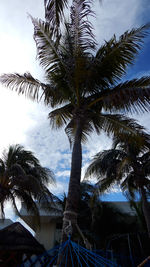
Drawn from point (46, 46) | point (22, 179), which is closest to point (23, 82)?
point (46, 46)

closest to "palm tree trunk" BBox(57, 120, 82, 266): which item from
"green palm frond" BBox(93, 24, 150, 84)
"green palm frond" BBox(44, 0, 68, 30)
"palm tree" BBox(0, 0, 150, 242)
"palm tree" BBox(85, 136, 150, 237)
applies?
"palm tree" BBox(0, 0, 150, 242)

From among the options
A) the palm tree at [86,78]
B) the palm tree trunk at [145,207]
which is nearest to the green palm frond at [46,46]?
the palm tree at [86,78]

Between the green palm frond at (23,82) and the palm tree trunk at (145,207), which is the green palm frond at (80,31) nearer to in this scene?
the green palm frond at (23,82)

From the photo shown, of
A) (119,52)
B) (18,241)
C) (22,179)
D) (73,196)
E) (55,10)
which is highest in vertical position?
(119,52)

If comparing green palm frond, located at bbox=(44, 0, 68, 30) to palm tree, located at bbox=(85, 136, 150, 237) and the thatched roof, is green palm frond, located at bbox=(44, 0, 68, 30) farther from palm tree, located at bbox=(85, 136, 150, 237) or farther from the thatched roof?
palm tree, located at bbox=(85, 136, 150, 237)

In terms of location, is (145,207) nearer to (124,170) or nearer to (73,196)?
(124,170)

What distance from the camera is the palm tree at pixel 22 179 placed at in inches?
434

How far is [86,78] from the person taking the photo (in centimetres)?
588

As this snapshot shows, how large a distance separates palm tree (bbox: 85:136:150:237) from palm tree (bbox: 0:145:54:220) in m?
3.28

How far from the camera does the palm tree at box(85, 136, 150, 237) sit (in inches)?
482

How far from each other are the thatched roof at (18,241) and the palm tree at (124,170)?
591 cm

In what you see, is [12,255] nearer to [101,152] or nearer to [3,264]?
[3,264]

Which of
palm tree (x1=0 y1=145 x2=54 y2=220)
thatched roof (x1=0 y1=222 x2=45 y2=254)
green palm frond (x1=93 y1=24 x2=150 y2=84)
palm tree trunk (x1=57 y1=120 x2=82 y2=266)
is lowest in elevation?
thatched roof (x1=0 y1=222 x2=45 y2=254)

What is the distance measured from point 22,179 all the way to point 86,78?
710 cm
